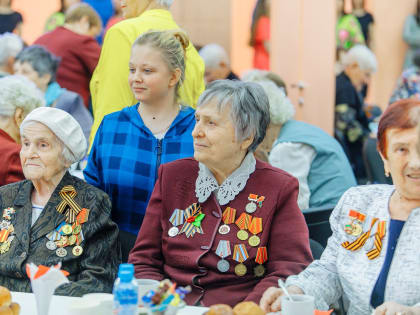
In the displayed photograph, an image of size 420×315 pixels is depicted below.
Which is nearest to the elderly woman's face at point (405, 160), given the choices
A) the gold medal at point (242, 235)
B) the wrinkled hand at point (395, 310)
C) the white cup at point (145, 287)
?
the wrinkled hand at point (395, 310)

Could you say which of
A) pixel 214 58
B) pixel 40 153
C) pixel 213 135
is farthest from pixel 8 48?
pixel 213 135

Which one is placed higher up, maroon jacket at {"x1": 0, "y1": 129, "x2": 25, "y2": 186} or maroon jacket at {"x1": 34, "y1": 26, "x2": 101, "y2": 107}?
maroon jacket at {"x1": 34, "y1": 26, "x2": 101, "y2": 107}

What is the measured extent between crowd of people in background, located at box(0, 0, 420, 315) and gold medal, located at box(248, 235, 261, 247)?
0.02m

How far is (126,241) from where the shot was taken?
3268 millimetres

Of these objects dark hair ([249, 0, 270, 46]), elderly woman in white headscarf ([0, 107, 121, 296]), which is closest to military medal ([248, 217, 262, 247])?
elderly woman in white headscarf ([0, 107, 121, 296])

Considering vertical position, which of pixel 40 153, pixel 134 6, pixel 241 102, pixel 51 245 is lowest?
pixel 51 245

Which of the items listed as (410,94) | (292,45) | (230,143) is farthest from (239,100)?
(410,94)

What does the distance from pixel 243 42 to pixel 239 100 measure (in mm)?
6075

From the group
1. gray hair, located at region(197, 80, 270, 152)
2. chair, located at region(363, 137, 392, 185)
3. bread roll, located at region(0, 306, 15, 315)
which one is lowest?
chair, located at region(363, 137, 392, 185)

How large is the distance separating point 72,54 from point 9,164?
2527 millimetres

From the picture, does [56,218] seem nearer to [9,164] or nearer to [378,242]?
[9,164]

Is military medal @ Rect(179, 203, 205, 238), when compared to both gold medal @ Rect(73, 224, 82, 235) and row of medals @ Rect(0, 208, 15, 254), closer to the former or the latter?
gold medal @ Rect(73, 224, 82, 235)

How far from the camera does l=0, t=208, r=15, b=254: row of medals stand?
2.90m

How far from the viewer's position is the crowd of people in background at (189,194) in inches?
94.7
